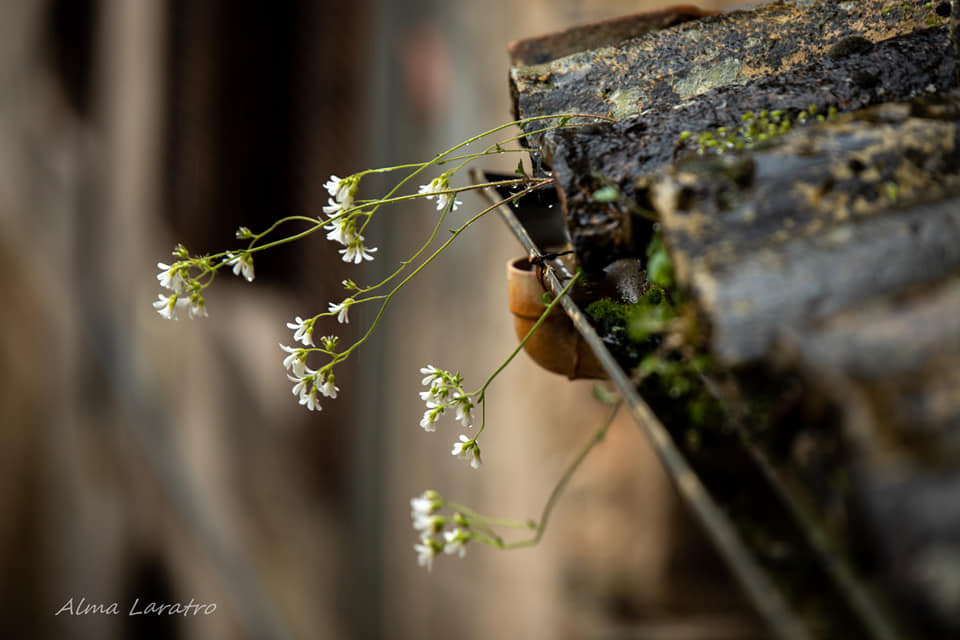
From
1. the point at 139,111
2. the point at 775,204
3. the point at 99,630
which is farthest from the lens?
the point at 99,630

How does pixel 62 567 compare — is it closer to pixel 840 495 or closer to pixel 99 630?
pixel 99 630

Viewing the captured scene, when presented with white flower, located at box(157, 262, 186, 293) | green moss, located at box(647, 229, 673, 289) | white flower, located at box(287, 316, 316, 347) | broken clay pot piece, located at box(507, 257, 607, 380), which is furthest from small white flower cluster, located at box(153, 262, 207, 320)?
green moss, located at box(647, 229, 673, 289)

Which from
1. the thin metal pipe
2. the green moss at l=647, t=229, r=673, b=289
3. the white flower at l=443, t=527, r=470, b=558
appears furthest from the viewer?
the white flower at l=443, t=527, r=470, b=558

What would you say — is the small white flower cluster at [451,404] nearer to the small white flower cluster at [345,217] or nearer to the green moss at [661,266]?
the small white flower cluster at [345,217]

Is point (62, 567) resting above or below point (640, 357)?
above

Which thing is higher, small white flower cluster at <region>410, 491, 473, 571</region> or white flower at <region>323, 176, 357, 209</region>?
white flower at <region>323, 176, 357, 209</region>

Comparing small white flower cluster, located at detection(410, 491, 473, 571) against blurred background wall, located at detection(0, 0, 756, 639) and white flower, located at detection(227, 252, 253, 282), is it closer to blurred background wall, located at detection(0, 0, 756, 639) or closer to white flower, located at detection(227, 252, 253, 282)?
white flower, located at detection(227, 252, 253, 282)

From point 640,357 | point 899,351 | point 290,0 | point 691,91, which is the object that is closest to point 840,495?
point 899,351

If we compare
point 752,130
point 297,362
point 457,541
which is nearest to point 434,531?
point 457,541
